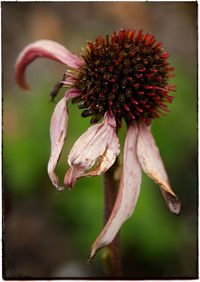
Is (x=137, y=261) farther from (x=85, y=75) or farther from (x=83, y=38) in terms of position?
(x=83, y=38)

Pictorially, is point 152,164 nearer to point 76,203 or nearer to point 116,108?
point 116,108

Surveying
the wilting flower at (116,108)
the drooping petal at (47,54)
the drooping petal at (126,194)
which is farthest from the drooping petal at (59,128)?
the drooping petal at (126,194)

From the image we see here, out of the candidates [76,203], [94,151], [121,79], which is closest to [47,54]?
[121,79]

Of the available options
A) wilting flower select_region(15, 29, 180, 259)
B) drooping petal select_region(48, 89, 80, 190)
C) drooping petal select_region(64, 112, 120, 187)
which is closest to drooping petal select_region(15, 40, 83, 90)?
wilting flower select_region(15, 29, 180, 259)

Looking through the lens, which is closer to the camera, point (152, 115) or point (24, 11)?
point (152, 115)

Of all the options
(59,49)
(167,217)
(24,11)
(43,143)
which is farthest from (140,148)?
(24,11)

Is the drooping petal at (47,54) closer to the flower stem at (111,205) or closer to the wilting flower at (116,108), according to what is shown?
the wilting flower at (116,108)
